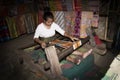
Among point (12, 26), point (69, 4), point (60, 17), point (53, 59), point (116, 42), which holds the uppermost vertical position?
point (69, 4)

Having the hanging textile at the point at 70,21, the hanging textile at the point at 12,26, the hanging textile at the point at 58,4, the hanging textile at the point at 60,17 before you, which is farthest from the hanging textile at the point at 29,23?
the hanging textile at the point at 70,21

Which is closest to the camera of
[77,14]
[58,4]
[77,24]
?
[77,14]

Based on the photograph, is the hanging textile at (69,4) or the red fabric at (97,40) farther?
the hanging textile at (69,4)

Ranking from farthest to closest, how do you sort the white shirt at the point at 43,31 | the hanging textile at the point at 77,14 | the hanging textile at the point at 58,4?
the hanging textile at the point at 58,4 → the hanging textile at the point at 77,14 → the white shirt at the point at 43,31

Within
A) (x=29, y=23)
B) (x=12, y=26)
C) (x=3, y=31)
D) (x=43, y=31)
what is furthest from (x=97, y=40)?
(x=3, y=31)

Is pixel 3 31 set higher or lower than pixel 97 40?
higher

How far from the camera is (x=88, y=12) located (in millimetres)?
3717


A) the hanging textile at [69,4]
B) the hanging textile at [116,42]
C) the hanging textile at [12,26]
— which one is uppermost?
the hanging textile at [69,4]

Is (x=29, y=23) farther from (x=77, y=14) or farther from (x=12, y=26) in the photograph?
(x=77, y=14)

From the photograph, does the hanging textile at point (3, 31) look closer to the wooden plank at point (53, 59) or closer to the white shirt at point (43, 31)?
the white shirt at point (43, 31)

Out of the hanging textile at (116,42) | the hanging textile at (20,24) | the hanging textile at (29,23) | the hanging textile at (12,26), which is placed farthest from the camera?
the hanging textile at (29,23)

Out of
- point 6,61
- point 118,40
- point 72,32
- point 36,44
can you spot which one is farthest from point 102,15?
point 6,61

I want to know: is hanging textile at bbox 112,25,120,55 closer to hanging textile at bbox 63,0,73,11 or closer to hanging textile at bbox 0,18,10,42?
hanging textile at bbox 63,0,73,11

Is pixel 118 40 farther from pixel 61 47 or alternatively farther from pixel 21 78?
pixel 21 78
